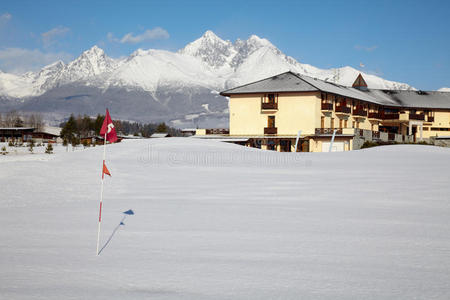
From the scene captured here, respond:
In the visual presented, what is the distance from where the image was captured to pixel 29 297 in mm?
4863

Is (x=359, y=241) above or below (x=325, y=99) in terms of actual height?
below

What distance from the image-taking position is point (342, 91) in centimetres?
6053

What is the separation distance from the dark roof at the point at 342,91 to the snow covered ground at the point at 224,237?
38.7 metres

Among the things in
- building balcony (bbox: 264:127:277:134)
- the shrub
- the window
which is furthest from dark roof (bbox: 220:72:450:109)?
the shrub

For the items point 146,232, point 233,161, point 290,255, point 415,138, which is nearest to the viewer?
point 290,255

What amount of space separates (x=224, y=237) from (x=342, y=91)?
2216 inches

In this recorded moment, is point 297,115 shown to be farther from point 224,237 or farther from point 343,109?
point 224,237

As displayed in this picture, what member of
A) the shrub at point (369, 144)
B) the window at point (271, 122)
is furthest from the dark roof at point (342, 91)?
the shrub at point (369, 144)

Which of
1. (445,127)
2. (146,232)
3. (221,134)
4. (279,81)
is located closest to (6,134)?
(221,134)

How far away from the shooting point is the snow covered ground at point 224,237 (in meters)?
5.20

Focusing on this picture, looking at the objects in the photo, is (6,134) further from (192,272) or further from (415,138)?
(192,272)

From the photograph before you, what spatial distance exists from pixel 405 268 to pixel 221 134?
52936 millimetres

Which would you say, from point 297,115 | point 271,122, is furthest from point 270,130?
point 297,115

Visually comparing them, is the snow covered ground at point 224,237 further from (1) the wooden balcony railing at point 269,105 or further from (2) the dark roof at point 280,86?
(1) the wooden balcony railing at point 269,105
